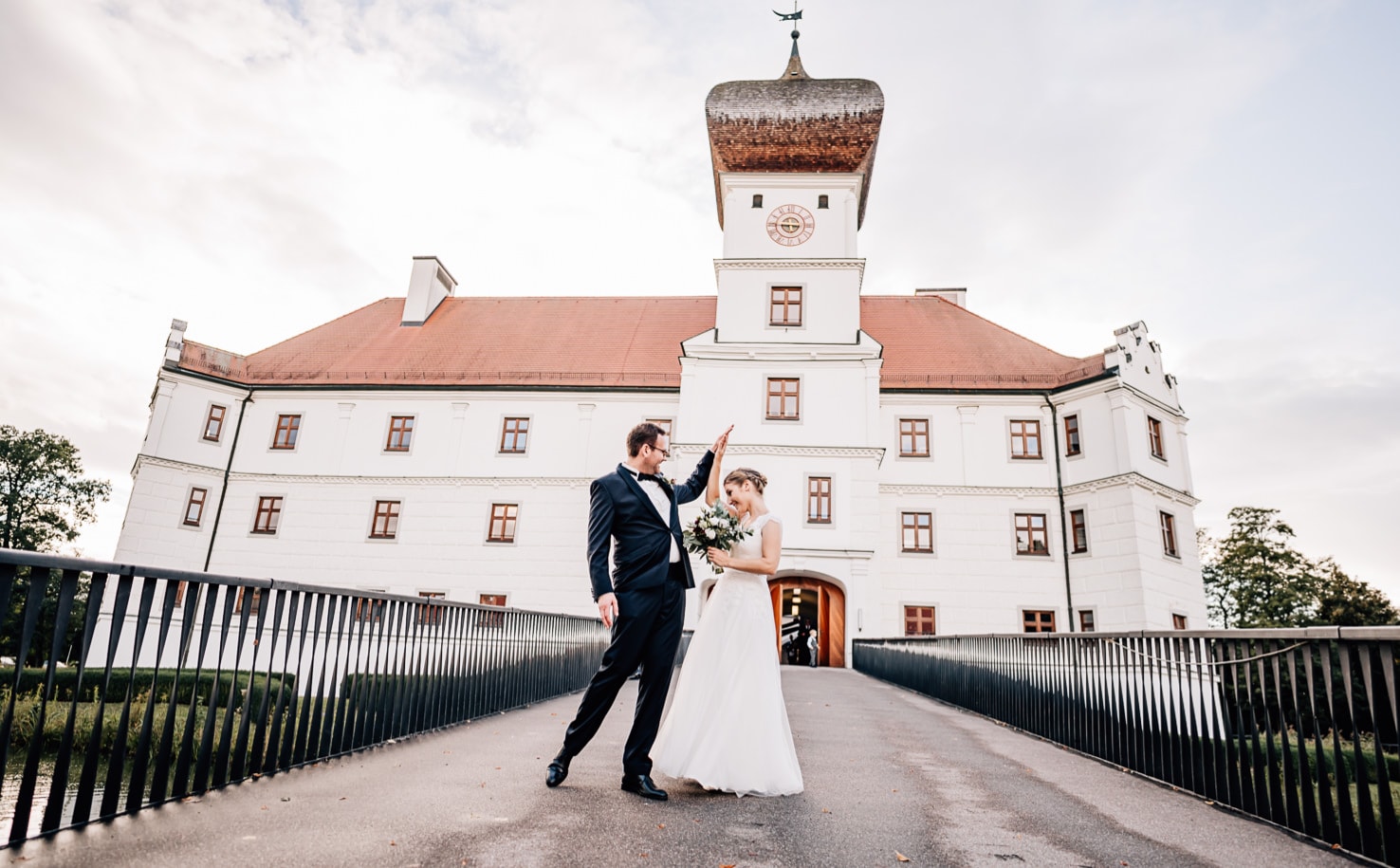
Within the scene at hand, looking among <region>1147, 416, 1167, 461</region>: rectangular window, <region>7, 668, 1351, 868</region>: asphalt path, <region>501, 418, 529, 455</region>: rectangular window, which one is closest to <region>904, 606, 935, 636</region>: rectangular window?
<region>1147, 416, 1167, 461</region>: rectangular window

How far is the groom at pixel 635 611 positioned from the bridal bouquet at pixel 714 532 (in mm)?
437

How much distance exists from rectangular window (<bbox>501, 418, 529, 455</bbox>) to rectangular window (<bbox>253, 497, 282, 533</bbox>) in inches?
330

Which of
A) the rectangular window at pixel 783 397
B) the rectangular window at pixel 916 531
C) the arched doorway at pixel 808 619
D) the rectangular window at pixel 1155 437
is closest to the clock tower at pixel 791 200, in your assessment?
the rectangular window at pixel 783 397

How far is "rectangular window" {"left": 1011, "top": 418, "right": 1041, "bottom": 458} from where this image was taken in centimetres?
2598

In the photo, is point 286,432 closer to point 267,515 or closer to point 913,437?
point 267,515

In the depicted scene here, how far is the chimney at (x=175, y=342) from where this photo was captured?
92.6 ft

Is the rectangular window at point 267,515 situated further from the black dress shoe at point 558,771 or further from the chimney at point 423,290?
the black dress shoe at point 558,771

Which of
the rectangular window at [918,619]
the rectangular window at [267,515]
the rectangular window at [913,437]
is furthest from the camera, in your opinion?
the rectangular window at [267,515]

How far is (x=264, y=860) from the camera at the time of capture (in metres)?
3.10

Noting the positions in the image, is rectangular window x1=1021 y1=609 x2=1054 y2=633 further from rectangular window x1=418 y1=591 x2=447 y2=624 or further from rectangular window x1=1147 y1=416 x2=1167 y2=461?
rectangular window x1=418 y1=591 x2=447 y2=624

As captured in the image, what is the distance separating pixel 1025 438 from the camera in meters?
26.1

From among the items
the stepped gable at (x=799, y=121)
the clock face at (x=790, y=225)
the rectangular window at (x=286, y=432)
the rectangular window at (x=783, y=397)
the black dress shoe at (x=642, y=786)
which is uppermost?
the stepped gable at (x=799, y=121)

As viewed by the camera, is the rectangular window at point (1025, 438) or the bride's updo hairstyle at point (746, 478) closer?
the bride's updo hairstyle at point (746, 478)

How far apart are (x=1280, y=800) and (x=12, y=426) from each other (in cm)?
5161
